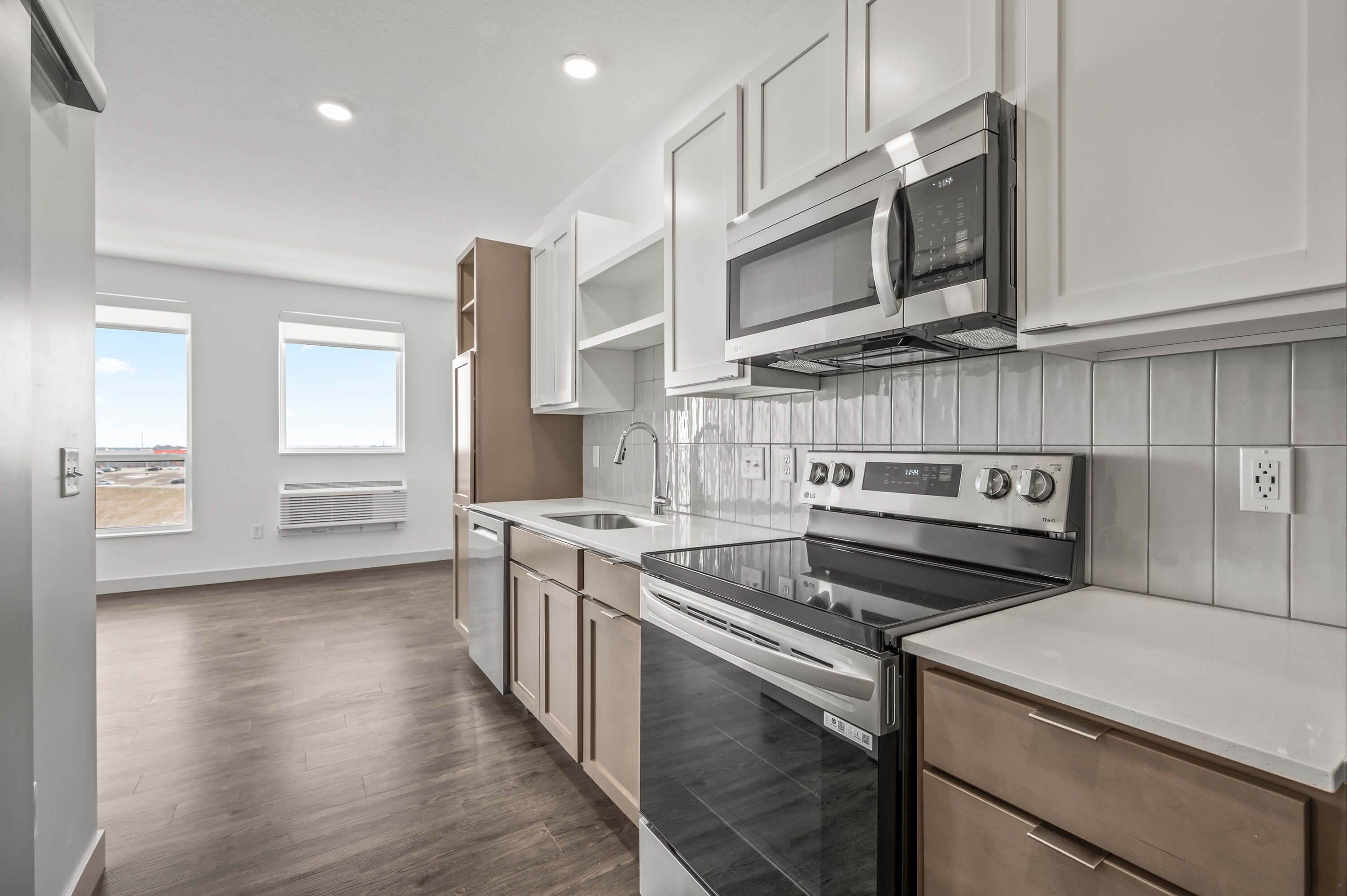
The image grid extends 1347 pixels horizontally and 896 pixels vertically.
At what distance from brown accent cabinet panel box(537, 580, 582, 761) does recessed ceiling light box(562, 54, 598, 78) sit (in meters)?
2.02

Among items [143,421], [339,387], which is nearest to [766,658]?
[339,387]

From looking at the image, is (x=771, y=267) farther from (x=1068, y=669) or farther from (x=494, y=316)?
(x=494, y=316)

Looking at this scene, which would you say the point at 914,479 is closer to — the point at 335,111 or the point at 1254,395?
the point at 1254,395

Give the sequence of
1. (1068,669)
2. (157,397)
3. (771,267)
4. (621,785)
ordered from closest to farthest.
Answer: (1068,669)
(771,267)
(621,785)
(157,397)

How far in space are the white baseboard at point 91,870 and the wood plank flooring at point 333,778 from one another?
0.04 meters

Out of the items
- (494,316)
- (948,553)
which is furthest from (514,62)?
(948,553)

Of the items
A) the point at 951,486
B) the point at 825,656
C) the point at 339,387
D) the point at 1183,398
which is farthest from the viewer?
the point at 339,387

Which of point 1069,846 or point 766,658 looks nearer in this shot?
point 1069,846

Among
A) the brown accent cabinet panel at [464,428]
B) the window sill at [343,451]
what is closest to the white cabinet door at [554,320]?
the brown accent cabinet panel at [464,428]

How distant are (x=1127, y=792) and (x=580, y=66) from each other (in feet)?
9.08

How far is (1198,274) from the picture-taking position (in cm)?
93

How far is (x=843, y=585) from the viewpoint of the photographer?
1299 millimetres

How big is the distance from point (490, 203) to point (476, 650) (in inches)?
105

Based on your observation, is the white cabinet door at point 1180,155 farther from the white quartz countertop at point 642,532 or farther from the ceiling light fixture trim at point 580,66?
the ceiling light fixture trim at point 580,66
